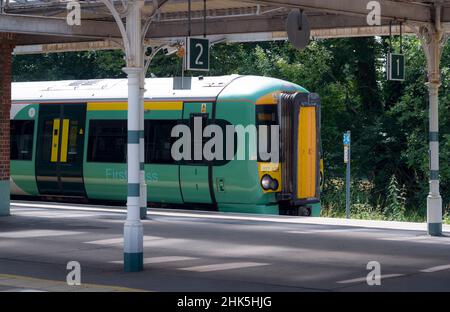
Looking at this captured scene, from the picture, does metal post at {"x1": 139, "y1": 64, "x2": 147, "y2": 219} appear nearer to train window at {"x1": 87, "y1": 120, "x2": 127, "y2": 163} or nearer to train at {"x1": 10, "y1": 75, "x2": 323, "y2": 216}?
train at {"x1": 10, "y1": 75, "x2": 323, "y2": 216}

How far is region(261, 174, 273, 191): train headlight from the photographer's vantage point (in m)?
25.0

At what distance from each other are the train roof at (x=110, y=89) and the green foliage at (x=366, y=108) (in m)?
7.76

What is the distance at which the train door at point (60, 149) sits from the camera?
2847 cm

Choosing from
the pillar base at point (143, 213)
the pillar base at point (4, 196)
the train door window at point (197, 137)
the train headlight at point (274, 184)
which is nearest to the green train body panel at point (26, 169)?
the pillar base at point (4, 196)

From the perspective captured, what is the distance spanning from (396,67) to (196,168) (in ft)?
21.8

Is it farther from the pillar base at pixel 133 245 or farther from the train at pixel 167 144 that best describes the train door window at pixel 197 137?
the pillar base at pixel 133 245

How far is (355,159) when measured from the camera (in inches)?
1507

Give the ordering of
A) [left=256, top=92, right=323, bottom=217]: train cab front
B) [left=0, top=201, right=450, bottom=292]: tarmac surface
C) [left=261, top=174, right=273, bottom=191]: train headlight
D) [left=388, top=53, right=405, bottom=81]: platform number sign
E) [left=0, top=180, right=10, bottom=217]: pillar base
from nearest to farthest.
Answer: [left=0, top=201, right=450, bottom=292]: tarmac surface → [left=388, top=53, right=405, bottom=81]: platform number sign → [left=0, top=180, right=10, bottom=217]: pillar base → [left=261, top=174, right=273, bottom=191]: train headlight → [left=256, top=92, right=323, bottom=217]: train cab front

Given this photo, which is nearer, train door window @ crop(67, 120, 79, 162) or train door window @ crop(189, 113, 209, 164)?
train door window @ crop(189, 113, 209, 164)

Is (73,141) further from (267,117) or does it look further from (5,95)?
(267,117)

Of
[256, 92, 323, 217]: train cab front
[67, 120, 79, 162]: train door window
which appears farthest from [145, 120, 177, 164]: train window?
[256, 92, 323, 217]: train cab front

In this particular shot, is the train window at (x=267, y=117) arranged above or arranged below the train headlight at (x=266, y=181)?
above

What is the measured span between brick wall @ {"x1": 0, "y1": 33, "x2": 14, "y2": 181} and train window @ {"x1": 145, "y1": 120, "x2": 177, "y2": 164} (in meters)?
4.21

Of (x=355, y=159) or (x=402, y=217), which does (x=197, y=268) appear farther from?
(x=355, y=159)
